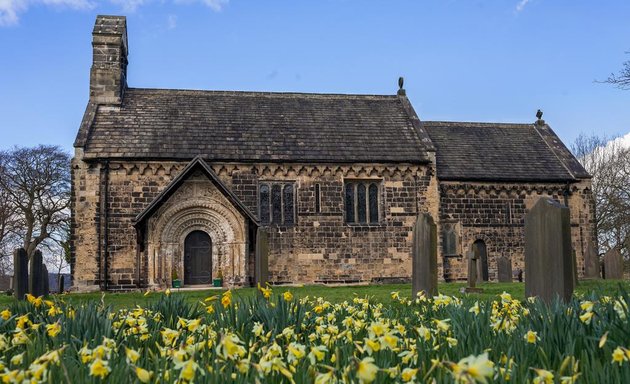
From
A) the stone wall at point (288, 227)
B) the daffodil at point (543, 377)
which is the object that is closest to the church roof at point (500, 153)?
the stone wall at point (288, 227)

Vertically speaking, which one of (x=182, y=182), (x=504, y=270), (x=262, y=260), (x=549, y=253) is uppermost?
(x=182, y=182)

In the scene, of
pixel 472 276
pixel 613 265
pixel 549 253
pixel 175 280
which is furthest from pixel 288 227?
pixel 549 253

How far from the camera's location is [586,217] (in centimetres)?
2808

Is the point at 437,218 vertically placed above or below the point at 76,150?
below

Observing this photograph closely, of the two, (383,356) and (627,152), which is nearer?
(383,356)

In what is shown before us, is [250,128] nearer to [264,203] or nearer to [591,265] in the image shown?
[264,203]

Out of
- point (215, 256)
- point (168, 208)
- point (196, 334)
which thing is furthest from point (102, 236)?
point (196, 334)

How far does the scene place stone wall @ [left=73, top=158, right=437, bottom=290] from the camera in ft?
76.9

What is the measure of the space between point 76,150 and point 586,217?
21665 millimetres

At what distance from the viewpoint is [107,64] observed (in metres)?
26.4

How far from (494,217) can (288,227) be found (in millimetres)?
9089

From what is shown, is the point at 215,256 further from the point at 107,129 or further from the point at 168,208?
the point at 107,129

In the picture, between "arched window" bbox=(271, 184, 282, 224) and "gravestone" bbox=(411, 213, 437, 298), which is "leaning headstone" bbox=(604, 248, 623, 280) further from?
"gravestone" bbox=(411, 213, 437, 298)

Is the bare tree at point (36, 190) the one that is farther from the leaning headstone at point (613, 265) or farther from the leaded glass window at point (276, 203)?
the leaning headstone at point (613, 265)
